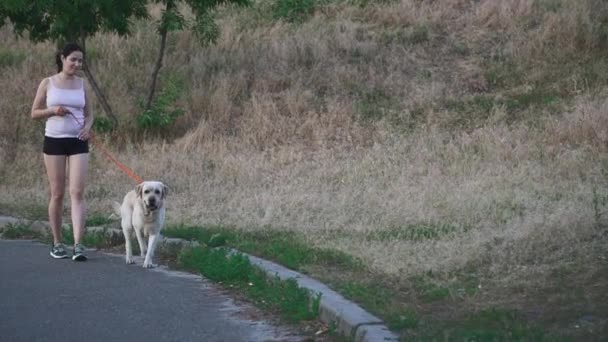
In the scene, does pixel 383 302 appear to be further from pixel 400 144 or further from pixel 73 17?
pixel 73 17

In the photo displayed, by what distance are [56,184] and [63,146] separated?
40 centimetres

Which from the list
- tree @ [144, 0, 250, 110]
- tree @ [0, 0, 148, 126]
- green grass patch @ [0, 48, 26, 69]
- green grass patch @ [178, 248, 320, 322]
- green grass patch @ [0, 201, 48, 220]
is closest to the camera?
green grass patch @ [178, 248, 320, 322]

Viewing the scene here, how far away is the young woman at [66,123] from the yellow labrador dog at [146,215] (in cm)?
49

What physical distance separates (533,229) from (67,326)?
4.31 metres

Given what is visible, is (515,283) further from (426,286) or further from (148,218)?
(148,218)

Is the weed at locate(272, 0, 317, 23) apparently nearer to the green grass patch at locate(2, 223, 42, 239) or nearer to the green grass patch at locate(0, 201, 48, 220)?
the green grass patch at locate(0, 201, 48, 220)

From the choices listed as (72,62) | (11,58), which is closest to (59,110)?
(72,62)

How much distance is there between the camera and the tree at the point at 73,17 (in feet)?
56.9

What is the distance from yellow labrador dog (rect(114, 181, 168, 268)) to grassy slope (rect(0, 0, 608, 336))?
1524 millimetres

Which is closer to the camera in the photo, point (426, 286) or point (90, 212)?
point (426, 286)

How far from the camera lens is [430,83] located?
65.3ft

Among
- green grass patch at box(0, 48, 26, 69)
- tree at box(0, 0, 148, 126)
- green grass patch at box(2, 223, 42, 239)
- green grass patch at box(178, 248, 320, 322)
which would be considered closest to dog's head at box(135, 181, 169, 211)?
green grass patch at box(178, 248, 320, 322)

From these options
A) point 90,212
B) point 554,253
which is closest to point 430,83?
point 90,212

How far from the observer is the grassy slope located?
8820mm
